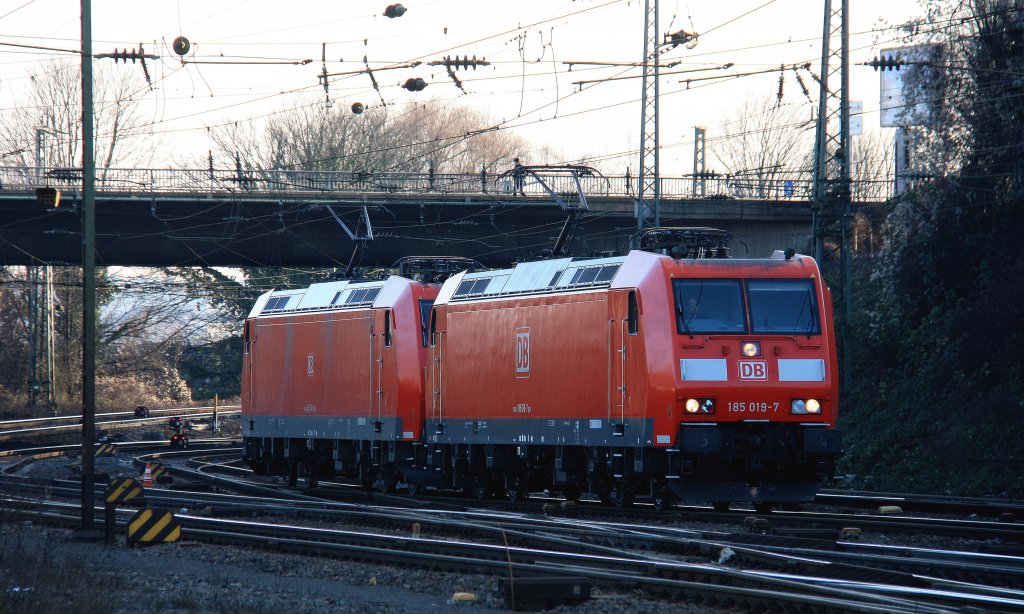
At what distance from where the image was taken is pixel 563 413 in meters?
20.6

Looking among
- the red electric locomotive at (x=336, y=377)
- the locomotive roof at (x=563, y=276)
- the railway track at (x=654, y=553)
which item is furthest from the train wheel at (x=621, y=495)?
the red electric locomotive at (x=336, y=377)

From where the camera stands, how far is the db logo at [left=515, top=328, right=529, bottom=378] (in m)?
21.8

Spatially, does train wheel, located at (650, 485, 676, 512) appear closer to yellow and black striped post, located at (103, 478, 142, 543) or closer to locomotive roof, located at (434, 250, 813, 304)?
locomotive roof, located at (434, 250, 813, 304)

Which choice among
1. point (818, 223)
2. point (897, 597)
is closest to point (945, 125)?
point (818, 223)

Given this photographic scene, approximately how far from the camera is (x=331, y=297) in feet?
93.1

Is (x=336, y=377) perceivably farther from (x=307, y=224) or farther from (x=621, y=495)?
(x=307, y=224)

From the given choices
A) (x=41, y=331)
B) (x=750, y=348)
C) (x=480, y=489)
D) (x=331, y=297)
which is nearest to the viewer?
(x=750, y=348)

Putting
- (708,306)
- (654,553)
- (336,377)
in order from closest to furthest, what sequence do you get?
(654,553)
(708,306)
(336,377)

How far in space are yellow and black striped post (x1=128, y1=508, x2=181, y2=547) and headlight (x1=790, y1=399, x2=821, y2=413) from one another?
849 cm

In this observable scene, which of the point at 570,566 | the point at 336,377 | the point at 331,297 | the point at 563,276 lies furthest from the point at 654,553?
the point at 331,297

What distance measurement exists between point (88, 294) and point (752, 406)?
9730 mm

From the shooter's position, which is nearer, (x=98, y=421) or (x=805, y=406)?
(x=805, y=406)

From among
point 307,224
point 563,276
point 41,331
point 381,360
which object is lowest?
point 381,360

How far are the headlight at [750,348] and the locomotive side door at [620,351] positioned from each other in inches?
58.6
